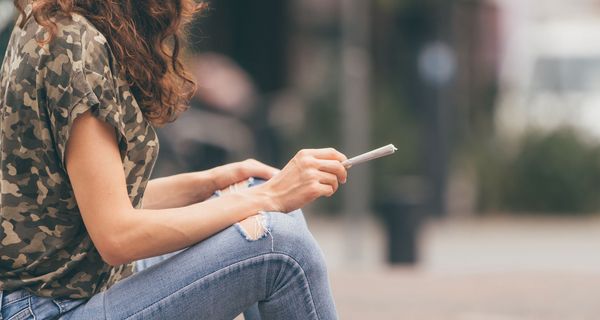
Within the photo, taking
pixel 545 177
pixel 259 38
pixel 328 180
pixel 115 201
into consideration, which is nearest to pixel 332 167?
pixel 328 180

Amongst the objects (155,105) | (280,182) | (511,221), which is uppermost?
(155,105)

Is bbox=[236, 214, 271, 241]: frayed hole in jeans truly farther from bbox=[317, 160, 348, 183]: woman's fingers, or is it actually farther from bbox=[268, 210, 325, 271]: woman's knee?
bbox=[317, 160, 348, 183]: woman's fingers

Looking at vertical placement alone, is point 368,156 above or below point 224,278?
above

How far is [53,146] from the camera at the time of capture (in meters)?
2.53

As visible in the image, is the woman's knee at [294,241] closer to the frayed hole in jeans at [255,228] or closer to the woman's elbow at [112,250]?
the frayed hole in jeans at [255,228]

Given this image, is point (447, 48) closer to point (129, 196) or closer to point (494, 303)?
point (494, 303)

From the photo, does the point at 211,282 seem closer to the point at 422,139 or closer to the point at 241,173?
the point at 241,173

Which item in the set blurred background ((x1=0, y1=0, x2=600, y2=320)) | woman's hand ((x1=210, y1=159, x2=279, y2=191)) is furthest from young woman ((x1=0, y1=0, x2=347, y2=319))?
blurred background ((x1=0, y1=0, x2=600, y2=320))

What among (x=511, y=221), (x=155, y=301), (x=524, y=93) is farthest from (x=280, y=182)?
(x=524, y=93)

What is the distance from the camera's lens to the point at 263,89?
14133mm

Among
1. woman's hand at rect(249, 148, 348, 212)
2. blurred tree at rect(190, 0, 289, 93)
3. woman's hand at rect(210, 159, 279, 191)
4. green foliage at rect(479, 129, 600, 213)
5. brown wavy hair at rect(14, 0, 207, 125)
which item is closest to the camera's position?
brown wavy hair at rect(14, 0, 207, 125)

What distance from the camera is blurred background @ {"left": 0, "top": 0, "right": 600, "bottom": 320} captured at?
6500 mm

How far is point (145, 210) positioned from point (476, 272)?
15.2 ft

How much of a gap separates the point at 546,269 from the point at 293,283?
4628 mm
